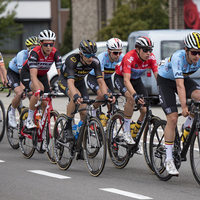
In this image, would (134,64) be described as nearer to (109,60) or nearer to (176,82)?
(176,82)

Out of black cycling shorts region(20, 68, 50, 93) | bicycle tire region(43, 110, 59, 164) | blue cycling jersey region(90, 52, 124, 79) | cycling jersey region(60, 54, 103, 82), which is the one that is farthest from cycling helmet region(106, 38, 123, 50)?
bicycle tire region(43, 110, 59, 164)

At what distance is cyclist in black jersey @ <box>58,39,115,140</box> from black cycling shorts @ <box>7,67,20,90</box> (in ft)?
8.19

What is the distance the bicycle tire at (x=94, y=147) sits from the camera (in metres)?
8.26

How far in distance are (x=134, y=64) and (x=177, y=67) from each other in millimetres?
1585

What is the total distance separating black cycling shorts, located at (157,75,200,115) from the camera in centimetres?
812

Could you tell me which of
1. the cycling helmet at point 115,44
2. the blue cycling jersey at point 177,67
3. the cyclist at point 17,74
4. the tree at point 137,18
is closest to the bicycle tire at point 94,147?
the blue cycling jersey at point 177,67

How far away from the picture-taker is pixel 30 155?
399 inches

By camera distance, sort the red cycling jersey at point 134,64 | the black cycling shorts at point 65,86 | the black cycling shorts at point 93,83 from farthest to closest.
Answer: the black cycling shorts at point 93,83 → the black cycling shorts at point 65,86 → the red cycling jersey at point 134,64

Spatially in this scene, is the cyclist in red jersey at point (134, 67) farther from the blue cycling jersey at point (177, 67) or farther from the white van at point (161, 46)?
the white van at point (161, 46)

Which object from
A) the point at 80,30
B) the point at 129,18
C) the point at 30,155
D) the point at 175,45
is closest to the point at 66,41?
the point at 80,30

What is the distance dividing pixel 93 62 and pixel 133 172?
1.65 m

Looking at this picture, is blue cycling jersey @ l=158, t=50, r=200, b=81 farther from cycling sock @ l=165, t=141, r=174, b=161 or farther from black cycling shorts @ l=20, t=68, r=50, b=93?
black cycling shorts @ l=20, t=68, r=50, b=93

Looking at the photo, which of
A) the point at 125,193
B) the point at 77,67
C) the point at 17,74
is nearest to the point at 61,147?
the point at 77,67

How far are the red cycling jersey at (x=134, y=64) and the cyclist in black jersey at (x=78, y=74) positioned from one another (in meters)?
Answer: 0.40
